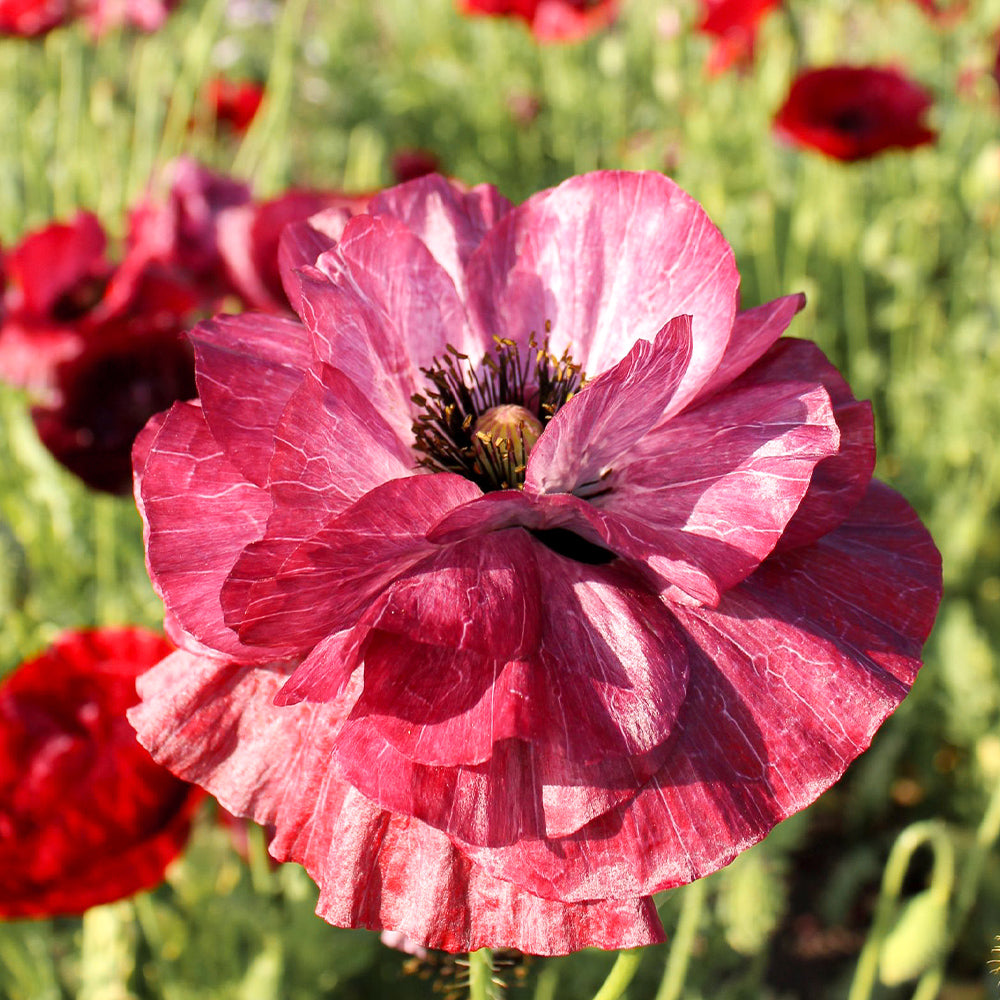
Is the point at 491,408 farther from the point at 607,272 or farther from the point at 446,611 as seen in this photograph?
the point at 446,611

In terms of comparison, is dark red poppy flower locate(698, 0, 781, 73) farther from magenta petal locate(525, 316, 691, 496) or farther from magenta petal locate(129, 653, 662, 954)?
magenta petal locate(129, 653, 662, 954)

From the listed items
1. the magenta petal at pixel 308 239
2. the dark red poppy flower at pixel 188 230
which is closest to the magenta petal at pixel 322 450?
the magenta petal at pixel 308 239

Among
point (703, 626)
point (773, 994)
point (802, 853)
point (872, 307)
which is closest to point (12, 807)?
point (703, 626)

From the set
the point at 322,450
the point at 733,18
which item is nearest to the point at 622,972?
the point at 322,450

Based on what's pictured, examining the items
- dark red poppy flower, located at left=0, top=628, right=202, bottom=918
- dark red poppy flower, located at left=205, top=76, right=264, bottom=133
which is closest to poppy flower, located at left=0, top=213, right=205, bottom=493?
dark red poppy flower, located at left=0, top=628, right=202, bottom=918

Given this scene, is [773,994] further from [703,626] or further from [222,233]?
[222,233]
